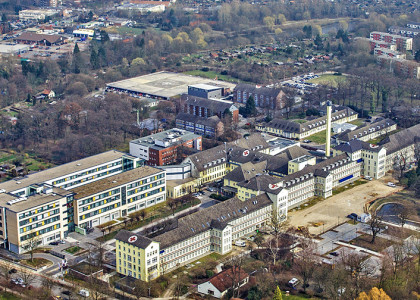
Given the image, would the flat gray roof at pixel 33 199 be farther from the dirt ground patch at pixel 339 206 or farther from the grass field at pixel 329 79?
the grass field at pixel 329 79

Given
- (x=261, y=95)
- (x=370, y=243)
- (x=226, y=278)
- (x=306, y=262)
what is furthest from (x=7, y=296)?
(x=261, y=95)

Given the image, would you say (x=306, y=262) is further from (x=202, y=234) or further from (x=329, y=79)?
(x=329, y=79)

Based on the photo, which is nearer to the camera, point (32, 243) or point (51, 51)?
point (32, 243)

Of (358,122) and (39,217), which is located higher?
(39,217)

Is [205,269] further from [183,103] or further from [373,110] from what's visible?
[373,110]

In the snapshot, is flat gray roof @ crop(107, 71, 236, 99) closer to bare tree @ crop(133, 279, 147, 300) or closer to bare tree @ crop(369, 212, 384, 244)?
bare tree @ crop(369, 212, 384, 244)

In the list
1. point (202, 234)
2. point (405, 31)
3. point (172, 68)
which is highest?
point (405, 31)

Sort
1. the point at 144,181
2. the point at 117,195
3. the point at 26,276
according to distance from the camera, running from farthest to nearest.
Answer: the point at 144,181, the point at 117,195, the point at 26,276

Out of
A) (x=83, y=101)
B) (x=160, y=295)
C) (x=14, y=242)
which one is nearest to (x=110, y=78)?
(x=83, y=101)

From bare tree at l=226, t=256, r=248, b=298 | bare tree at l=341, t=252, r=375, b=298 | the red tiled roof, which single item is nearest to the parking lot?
bare tree at l=226, t=256, r=248, b=298
